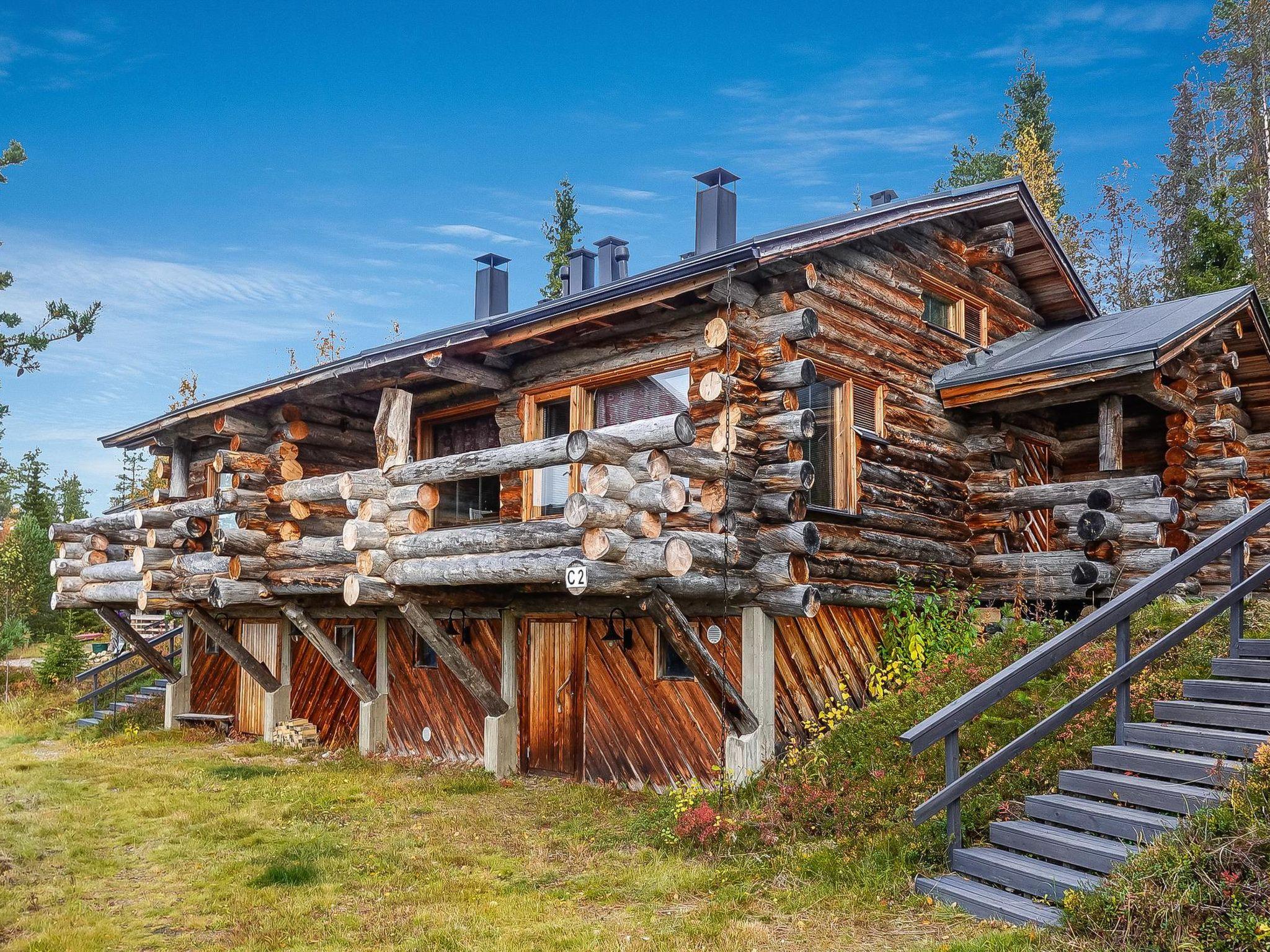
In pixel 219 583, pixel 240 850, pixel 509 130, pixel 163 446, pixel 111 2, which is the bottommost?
pixel 240 850

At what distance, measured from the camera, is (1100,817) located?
6516mm

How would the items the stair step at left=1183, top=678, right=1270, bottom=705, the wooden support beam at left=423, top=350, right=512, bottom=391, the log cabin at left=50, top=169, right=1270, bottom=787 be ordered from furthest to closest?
the wooden support beam at left=423, top=350, right=512, bottom=391 < the log cabin at left=50, top=169, right=1270, bottom=787 < the stair step at left=1183, top=678, right=1270, bottom=705

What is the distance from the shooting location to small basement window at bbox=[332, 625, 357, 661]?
16.5 metres

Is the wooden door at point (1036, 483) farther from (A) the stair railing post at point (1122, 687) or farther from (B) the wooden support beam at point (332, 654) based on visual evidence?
(B) the wooden support beam at point (332, 654)

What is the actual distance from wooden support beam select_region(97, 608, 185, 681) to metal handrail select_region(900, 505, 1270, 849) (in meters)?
16.4

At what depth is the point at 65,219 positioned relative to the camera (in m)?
46.9

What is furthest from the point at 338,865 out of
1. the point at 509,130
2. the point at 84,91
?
the point at 509,130

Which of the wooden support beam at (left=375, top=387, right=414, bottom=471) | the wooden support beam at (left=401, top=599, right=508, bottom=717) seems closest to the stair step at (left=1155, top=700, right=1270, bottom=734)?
the wooden support beam at (left=401, top=599, right=508, bottom=717)

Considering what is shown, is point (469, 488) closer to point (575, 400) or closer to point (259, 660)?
point (575, 400)

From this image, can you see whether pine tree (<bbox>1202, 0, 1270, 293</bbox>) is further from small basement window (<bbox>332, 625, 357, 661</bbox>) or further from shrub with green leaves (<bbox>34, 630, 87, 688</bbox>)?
shrub with green leaves (<bbox>34, 630, 87, 688</bbox>)

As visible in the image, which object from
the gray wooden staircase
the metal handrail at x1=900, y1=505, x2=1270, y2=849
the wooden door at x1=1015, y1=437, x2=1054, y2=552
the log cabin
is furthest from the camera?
the wooden door at x1=1015, y1=437, x2=1054, y2=552

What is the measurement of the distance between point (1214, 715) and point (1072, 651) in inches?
39.8

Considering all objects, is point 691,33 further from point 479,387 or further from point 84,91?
point 479,387

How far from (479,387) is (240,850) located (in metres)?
6.61
